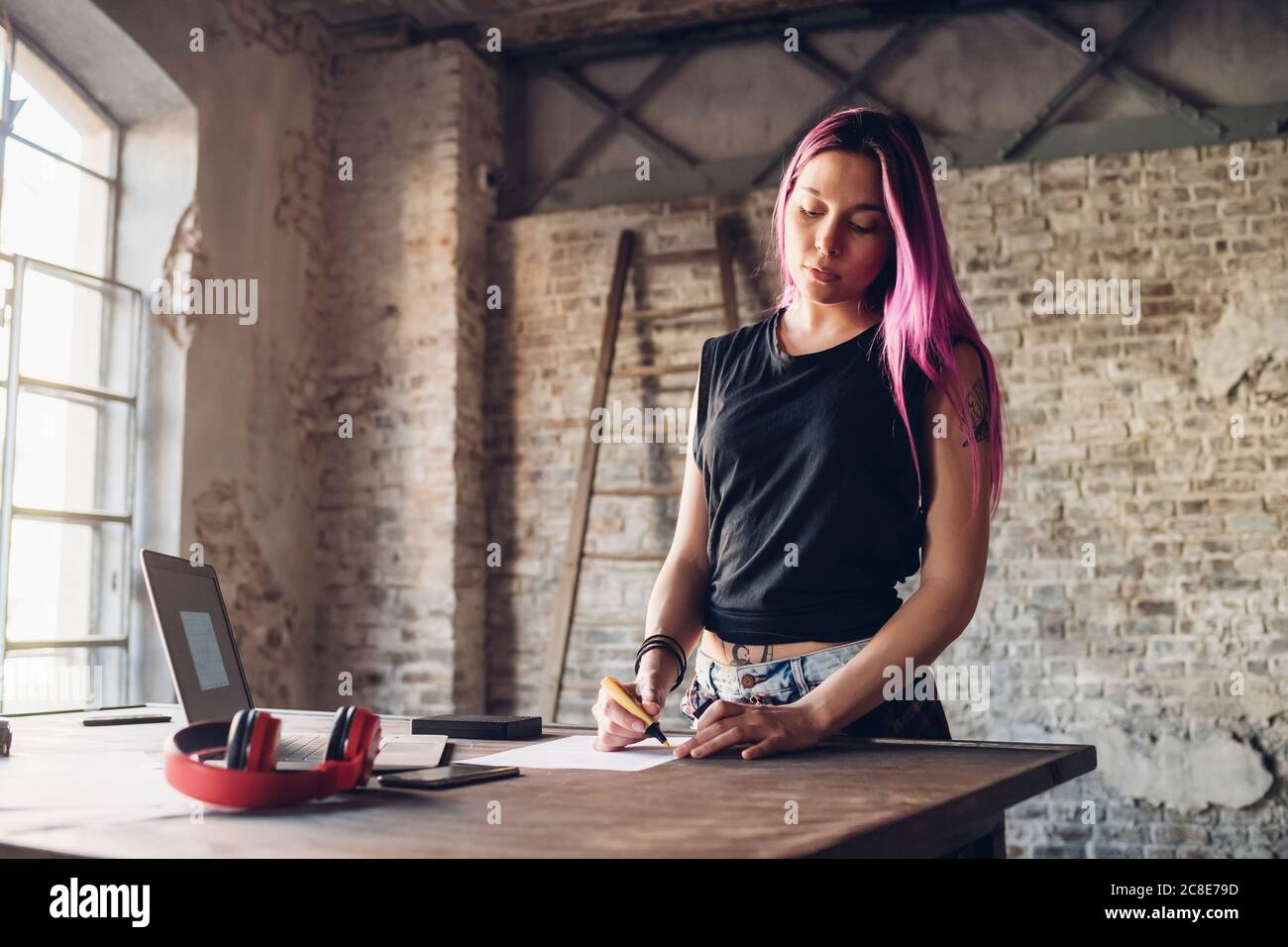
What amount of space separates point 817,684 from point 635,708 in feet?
0.95

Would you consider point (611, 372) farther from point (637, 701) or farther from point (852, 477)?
point (637, 701)

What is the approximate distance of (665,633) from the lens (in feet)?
6.18

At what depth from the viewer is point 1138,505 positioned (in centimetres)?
475

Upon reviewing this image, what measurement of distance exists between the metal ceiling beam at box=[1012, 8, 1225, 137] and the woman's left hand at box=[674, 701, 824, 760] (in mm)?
4480

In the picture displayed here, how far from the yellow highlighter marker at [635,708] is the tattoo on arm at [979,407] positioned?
0.63 m

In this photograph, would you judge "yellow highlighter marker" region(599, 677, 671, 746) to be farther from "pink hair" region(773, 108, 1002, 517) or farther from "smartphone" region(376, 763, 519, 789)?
"pink hair" region(773, 108, 1002, 517)

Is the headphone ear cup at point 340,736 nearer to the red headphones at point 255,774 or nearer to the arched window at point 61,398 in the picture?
the red headphones at point 255,774

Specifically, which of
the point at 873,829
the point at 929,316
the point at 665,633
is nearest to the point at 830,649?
the point at 665,633

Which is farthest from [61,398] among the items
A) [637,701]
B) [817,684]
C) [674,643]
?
Result: [817,684]

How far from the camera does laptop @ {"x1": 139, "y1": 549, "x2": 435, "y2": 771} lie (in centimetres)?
160

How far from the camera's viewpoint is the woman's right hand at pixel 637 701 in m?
1.60

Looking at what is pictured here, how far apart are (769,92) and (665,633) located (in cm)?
438
